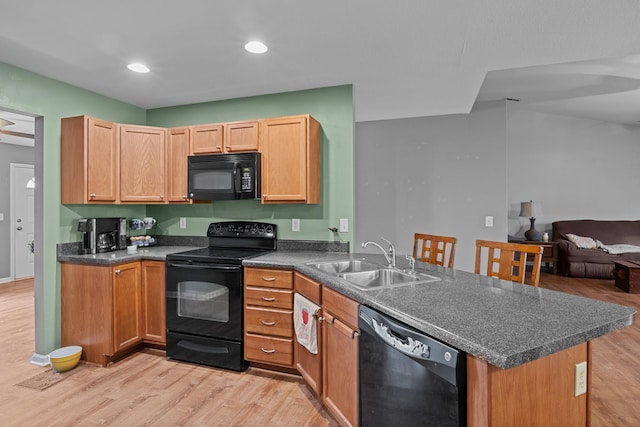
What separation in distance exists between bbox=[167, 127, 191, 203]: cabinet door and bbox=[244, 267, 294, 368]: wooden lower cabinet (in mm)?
1216

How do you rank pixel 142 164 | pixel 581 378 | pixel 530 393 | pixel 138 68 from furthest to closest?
1. pixel 142 164
2. pixel 138 68
3. pixel 581 378
4. pixel 530 393

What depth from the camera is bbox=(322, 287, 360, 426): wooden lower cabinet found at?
1809 mm

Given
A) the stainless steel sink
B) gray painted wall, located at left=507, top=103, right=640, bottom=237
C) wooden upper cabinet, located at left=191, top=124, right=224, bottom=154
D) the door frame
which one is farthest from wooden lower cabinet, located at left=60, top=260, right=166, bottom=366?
gray painted wall, located at left=507, top=103, right=640, bottom=237

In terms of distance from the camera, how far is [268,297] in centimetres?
264

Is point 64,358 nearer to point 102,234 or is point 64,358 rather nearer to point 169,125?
point 102,234

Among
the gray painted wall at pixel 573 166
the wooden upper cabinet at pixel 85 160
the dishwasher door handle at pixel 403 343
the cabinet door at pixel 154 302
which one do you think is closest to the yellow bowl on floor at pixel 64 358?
the cabinet door at pixel 154 302

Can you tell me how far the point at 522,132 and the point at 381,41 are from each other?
5.58 meters

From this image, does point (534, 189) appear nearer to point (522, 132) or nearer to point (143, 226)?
point (522, 132)

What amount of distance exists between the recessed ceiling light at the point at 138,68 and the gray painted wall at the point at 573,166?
6349 millimetres

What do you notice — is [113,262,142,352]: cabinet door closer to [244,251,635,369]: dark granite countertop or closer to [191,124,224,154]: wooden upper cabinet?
[191,124,224,154]: wooden upper cabinet

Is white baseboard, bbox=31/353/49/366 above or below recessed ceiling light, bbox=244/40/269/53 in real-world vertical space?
below

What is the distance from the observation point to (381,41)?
91.7 inches

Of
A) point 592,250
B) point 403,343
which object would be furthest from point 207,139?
point 592,250

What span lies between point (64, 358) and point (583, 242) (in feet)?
24.7
